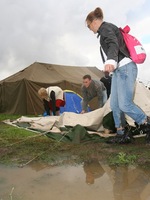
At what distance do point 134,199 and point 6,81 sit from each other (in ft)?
39.0

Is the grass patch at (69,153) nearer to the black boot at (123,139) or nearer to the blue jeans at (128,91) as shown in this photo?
the black boot at (123,139)

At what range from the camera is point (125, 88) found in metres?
3.54

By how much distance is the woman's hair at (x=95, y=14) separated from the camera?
3563 millimetres

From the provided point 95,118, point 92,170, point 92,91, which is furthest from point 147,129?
→ point 92,91

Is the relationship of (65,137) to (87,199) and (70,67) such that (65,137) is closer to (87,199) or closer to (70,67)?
(87,199)

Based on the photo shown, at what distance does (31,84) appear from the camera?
1220 cm

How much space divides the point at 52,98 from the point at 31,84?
477 cm

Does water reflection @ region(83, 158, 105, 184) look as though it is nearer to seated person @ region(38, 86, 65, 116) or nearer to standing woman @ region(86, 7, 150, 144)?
standing woman @ region(86, 7, 150, 144)

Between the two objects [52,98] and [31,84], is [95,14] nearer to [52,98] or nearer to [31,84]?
[52,98]

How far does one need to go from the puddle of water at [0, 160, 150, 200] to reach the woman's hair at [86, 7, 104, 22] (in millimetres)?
1901

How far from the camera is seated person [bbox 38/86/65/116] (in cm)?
759

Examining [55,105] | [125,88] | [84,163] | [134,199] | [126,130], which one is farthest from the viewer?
[55,105]

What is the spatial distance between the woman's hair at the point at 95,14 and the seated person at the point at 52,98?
13.4 feet

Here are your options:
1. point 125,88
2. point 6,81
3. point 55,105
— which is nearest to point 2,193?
point 125,88
